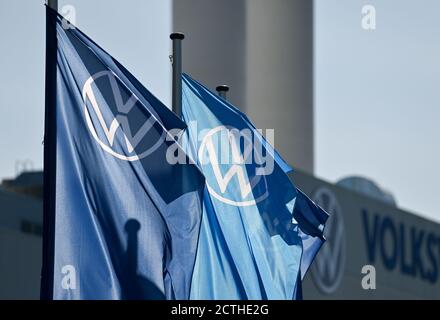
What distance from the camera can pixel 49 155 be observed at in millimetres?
17656

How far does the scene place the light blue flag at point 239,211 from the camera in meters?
20.0

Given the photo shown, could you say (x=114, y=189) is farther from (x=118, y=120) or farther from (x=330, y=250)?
(x=330, y=250)

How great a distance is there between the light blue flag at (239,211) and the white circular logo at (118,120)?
A: 6.52 ft

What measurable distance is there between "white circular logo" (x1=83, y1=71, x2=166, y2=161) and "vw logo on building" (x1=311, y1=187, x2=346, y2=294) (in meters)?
35.2

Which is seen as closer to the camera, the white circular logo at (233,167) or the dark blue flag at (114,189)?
the dark blue flag at (114,189)

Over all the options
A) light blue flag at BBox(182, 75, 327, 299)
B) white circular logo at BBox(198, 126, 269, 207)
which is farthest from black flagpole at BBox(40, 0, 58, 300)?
white circular logo at BBox(198, 126, 269, 207)

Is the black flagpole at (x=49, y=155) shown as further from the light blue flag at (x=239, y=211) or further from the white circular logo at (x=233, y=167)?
the white circular logo at (x=233, y=167)

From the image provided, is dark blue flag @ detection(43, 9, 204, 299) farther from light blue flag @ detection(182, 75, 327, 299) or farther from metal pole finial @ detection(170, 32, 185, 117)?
light blue flag @ detection(182, 75, 327, 299)

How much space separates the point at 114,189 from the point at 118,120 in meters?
Answer: 0.83

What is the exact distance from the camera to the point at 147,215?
18.0 metres

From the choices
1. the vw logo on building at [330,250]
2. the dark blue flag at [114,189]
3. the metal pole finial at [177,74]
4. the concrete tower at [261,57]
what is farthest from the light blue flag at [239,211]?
the concrete tower at [261,57]

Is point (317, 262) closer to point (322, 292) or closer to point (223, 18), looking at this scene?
point (322, 292)

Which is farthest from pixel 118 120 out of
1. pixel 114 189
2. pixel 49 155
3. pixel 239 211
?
pixel 239 211
